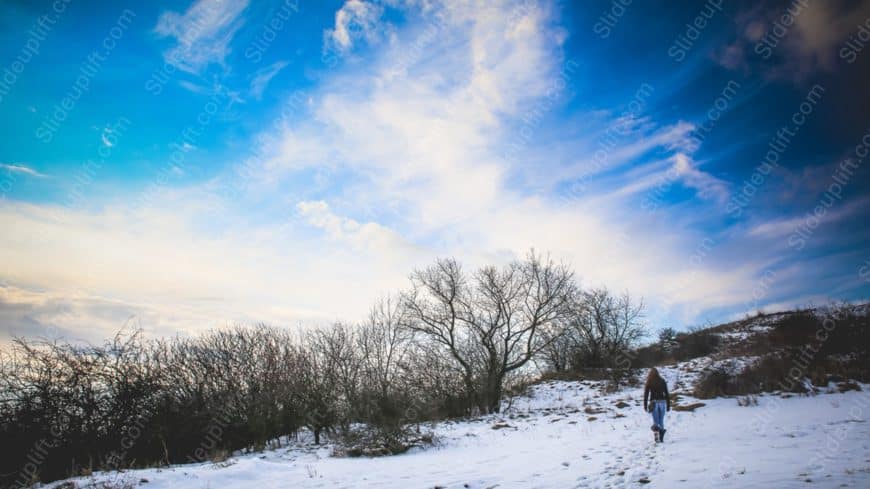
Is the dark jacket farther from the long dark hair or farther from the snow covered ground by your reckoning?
the snow covered ground

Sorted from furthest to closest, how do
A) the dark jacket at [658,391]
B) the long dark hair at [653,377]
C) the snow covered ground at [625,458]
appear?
the long dark hair at [653,377] → the dark jacket at [658,391] → the snow covered ground at [625,458]

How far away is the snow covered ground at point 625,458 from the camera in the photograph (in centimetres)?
627

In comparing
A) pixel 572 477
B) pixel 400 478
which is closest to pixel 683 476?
pixel 572 477

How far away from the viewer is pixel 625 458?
334 inches

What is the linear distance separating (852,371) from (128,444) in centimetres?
2853

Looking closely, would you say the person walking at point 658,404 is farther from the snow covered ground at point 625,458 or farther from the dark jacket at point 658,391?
the snow covered ground at point 625,458

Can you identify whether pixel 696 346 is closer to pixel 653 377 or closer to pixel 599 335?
pixel 599 335

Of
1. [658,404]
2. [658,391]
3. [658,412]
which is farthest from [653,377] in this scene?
[658,412]

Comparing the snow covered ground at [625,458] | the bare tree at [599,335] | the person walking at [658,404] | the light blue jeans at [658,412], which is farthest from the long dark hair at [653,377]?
the bare tree at [599,335]

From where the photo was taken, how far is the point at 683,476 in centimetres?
633

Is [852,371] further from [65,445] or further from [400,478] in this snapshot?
[65,445]

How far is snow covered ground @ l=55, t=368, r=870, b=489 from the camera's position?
247 inches

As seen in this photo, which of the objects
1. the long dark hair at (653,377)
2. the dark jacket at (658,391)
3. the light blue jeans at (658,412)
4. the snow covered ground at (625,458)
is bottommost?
the snow covered ground at (625,458)

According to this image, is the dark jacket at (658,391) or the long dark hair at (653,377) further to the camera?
the long dark hair at (653,377)
